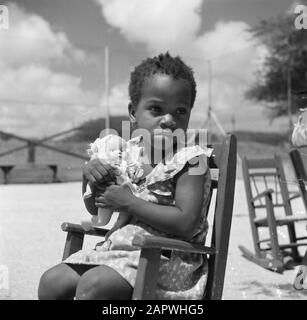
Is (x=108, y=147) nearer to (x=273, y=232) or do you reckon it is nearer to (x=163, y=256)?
(x=163, y=256)

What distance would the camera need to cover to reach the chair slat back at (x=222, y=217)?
1843mm

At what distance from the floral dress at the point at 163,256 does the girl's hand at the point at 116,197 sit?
0.09m

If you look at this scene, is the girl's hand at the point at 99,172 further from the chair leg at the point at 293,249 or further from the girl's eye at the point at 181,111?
the chair leg at the point at 293,249

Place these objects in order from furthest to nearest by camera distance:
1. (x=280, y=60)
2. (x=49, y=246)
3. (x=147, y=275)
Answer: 1. (x=280, y=60)
2. (x=49, y=246)
3. (x=147, y=275)

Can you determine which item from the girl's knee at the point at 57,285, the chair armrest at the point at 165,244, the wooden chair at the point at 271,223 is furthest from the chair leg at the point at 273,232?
the girl's knee at the point at 57,285

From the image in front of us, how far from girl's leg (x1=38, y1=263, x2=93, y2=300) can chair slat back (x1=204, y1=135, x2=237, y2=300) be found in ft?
1.39

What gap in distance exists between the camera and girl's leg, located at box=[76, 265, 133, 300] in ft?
5.43

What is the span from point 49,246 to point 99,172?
10.3 feet

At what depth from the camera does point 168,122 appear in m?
1.82

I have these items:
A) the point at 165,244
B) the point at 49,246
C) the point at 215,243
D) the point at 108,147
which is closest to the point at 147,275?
the point at 165,244
